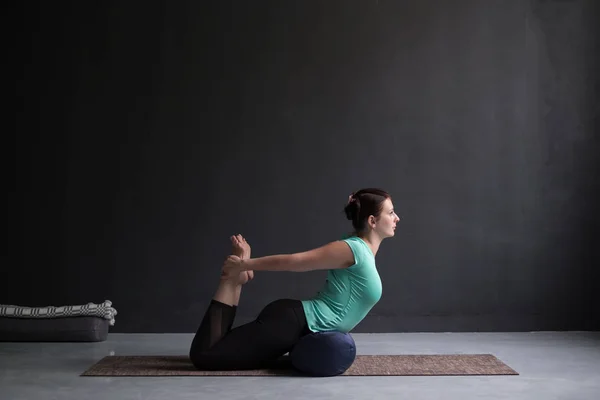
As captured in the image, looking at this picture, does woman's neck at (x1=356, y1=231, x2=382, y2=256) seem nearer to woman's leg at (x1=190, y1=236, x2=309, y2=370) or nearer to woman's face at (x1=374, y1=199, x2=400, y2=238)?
woman's face at (x1=374, y1=199, x2=400, y2=238)

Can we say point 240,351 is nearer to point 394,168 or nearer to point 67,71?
point 394,168

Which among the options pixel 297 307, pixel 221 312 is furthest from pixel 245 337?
pixel 297 307

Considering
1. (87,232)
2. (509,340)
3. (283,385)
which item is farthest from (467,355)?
(87,232)

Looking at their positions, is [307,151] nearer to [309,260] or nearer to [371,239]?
[371,239]

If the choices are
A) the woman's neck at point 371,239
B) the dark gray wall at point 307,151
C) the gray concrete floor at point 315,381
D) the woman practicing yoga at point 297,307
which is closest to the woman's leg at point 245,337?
the woman practicing yoga at point 297,307

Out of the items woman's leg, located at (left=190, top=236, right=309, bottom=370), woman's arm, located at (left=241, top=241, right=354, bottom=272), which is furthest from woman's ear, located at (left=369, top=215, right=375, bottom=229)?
woman's leg, located at (left=190, top=236, right=309, bottom=370)

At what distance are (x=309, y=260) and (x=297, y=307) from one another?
0.83 ft

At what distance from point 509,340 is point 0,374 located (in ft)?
9.04

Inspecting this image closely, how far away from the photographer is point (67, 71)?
5125 mm

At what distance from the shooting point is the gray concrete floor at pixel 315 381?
3.01m

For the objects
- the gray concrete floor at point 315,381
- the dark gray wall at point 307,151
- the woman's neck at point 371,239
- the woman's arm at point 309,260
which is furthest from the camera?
the dark gray wall at point 307,151

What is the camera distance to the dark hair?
139 inches

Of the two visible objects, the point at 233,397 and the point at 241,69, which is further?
the point at 241,69

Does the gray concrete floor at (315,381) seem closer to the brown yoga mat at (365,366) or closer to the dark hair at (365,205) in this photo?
the brown yoga mat at (365,366)
